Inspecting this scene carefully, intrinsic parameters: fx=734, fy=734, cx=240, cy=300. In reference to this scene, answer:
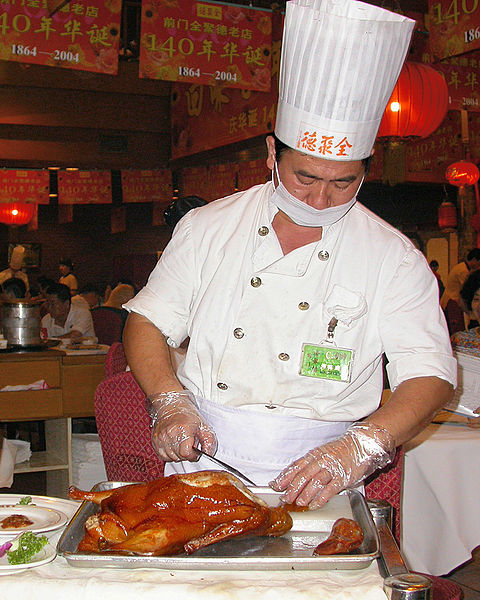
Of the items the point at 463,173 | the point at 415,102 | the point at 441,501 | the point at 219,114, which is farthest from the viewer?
the point at 463,173

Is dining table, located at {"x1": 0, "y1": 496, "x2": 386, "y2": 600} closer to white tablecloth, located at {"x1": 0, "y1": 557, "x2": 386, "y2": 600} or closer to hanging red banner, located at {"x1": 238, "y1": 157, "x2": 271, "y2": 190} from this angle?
white tablecloth, located at {"x1": 0, "y1": 557, "x2": 386, "y2": 600}

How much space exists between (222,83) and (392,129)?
146cm

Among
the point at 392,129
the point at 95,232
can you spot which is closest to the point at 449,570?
the point at 392,129

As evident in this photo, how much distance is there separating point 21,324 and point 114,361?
1650 mm

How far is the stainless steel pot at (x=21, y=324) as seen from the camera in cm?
495

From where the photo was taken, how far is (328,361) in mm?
1955

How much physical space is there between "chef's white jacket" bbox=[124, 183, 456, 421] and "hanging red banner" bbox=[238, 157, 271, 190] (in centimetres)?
675

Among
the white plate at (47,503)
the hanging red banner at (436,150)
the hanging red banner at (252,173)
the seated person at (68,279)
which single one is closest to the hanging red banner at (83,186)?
the seated person at (68,279)

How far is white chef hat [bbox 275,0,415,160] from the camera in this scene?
1917 millimetres

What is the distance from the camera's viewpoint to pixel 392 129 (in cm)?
613

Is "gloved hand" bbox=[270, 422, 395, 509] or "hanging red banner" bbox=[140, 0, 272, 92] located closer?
"gloved hand" bbox=[270, 422, 395, 509]

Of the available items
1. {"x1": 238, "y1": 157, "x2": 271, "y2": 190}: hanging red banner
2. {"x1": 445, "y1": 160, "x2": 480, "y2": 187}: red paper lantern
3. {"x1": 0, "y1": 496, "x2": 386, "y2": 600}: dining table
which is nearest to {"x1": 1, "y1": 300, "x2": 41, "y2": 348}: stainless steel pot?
{"x1": 0, "y1": 496, "x2": 386, "y2": 600}: dining table

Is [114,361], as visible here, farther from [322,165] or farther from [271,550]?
[271,550]

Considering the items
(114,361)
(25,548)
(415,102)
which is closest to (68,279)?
(415,102)
